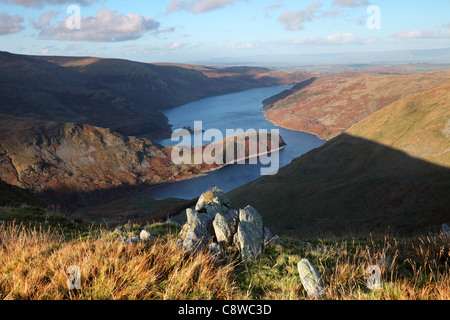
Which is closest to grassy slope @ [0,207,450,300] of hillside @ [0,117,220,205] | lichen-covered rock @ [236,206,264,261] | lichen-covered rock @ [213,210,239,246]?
lichen-covered rock @ [236,206,264,261]

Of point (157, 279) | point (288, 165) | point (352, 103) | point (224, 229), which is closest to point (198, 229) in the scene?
point (224, 229)

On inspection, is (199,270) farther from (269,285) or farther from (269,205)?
(269,205)

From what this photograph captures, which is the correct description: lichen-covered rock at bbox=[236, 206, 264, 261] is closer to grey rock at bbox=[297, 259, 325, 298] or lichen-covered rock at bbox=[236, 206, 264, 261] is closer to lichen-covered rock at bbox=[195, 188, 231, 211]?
grey rock at bbox=[297, 259, 325, 298]

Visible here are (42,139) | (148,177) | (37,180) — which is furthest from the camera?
(148,177)

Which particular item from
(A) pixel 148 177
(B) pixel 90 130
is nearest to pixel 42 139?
(B) pixel 90 130

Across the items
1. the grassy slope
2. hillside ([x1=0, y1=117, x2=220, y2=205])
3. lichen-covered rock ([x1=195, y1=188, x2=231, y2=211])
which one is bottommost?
hillside ([x1=0, y1=117, x2=220, y2=205])

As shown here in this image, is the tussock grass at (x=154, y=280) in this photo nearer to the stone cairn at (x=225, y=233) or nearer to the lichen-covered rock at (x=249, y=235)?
the lichen-covered rock at (x=249, y=235)

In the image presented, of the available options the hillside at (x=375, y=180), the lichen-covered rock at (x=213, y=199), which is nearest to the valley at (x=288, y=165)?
the hillside at (x=375, y=180)

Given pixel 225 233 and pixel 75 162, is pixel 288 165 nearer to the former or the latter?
pixel 225 233
